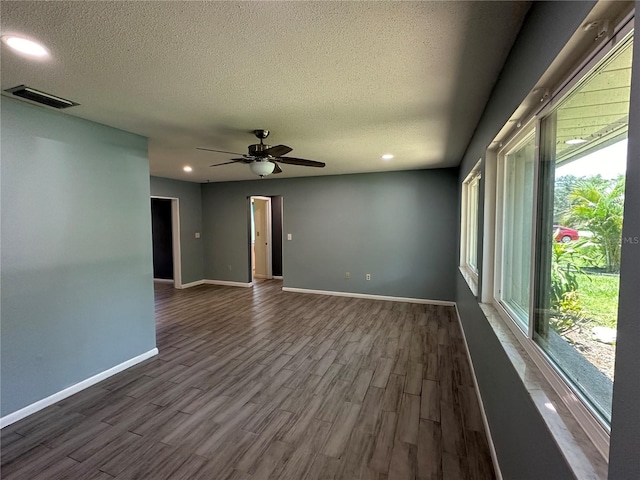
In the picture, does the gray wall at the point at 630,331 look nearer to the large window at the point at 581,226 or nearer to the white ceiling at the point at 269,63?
the large window at the point at 581,226

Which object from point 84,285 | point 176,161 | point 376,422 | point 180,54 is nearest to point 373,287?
point 376,422

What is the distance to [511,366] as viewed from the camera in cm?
149

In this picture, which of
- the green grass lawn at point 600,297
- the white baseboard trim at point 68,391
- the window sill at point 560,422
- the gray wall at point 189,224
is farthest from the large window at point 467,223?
the gray wall at point 189,224

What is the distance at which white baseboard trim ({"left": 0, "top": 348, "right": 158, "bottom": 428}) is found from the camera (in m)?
2.21

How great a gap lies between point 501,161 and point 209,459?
2857 millimetres

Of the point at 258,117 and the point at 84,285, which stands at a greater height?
the point at 258,117

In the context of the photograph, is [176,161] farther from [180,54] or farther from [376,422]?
[376,422]

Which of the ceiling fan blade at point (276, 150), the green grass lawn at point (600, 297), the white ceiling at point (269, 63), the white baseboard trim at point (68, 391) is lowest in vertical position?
the white baseboard trim at point (68, 391)

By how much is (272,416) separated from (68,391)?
70.1 inches

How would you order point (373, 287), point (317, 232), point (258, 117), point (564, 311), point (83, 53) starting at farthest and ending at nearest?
point (317, 232), point (373, 287), point (258, 117), point (83, 53), point (564, 311)

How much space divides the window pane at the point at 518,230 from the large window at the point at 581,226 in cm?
3

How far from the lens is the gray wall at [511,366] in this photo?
2.01 ft

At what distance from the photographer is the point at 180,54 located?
1.62 metres

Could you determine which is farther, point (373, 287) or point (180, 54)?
point (373, 287)
